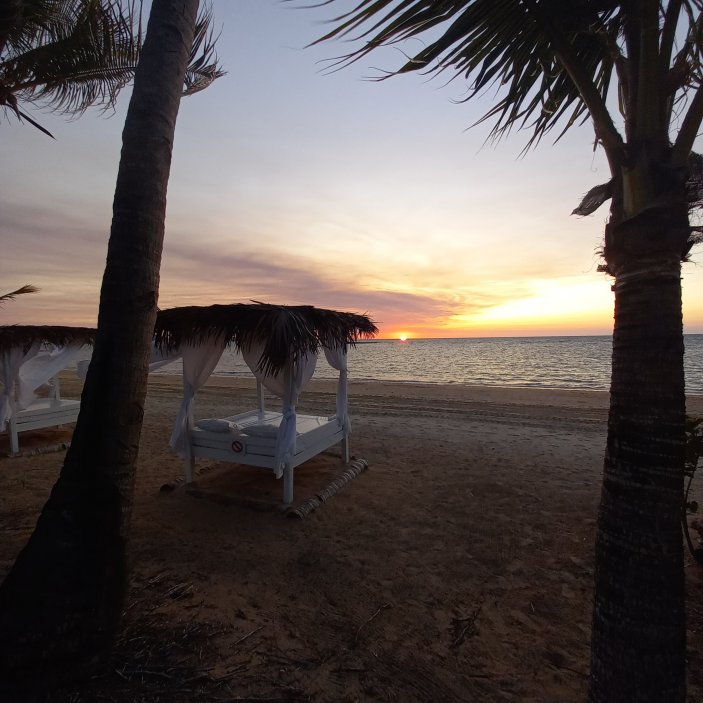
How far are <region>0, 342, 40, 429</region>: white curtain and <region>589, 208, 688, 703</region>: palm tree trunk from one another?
894 centimetres

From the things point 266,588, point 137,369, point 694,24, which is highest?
point 694,24

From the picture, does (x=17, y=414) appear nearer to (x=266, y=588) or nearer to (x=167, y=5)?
(x=266, y=588)

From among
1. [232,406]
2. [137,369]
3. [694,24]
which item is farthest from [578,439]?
[232,406]

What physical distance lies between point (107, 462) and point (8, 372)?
6.88 metres

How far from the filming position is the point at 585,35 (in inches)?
75.9

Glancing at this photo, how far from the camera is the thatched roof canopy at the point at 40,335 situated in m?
7.34


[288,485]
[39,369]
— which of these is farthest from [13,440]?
[288,485]

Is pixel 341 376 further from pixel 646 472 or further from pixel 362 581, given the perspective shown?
pixel 646 472

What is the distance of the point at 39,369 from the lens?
27.5 feet

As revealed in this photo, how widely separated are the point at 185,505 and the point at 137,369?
3509 millimetres

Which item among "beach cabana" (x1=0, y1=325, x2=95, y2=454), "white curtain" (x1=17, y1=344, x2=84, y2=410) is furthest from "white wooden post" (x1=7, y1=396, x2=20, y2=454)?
"white curtain" (x1=17, y1=344, x2=84, y2=410)

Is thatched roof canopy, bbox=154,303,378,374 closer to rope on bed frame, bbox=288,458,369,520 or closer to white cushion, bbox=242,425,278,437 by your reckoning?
white cushion, bbox=242,425,278,437

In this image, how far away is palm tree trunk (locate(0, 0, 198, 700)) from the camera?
2.18m

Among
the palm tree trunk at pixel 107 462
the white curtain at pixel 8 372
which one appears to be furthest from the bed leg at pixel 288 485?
the white curtain at pixel 8 372
